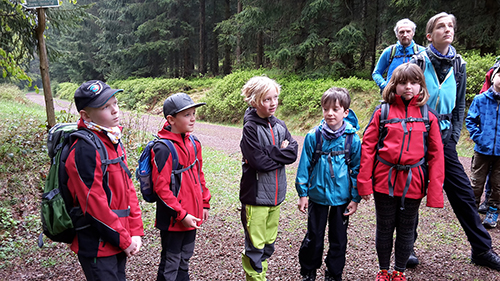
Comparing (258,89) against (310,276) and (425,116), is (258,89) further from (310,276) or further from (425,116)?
(310,276)

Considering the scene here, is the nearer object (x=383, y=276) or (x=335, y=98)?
(x=335, y=98)

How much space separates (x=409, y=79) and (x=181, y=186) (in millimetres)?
2250

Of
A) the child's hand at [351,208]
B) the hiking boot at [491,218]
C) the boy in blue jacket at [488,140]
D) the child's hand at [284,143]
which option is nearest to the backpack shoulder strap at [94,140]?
the child's hand at [284,143]

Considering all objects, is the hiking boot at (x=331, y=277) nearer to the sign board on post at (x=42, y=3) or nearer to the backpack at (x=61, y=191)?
the backpack at (x=61, y=191)

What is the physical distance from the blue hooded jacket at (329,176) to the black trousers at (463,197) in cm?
108

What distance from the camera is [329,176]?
299 centimetres

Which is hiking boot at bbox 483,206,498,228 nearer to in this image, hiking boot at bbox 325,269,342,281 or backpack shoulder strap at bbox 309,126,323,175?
hiking boot at bbox 325,269,342,281

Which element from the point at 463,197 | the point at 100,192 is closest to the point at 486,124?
the point at 463,197

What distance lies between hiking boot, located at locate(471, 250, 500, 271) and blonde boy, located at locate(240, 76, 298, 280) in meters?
2.36

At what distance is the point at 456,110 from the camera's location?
11.1ft

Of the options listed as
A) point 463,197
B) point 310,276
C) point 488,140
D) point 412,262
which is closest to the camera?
point 310,276

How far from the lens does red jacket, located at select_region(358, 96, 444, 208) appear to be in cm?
284

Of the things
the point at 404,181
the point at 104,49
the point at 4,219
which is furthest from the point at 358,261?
the point at 104,49

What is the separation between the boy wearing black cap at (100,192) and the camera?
2068mm
